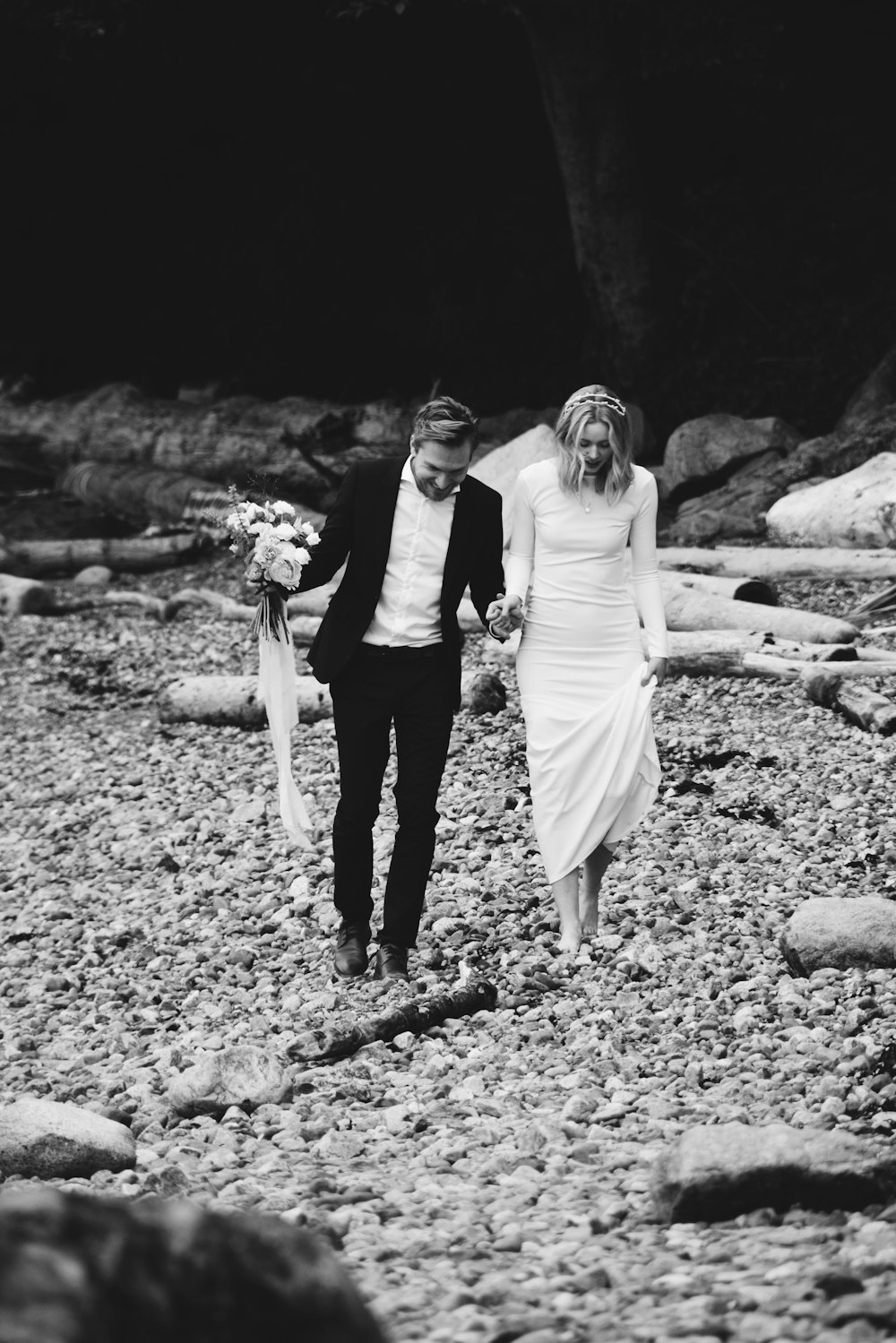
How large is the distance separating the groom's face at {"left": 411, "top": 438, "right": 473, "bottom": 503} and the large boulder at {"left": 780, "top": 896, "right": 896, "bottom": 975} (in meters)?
1.90

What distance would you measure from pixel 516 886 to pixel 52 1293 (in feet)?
15.5

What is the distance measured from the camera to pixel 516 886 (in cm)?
649

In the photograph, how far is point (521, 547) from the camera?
573cm

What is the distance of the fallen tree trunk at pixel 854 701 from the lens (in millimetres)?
8023

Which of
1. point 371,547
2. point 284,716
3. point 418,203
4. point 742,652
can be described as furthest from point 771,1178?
point 418,203

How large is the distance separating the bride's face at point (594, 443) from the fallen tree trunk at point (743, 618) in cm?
435

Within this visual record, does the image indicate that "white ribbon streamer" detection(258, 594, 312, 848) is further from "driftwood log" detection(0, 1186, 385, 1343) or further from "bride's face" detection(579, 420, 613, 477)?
"driftwood log" detection(0, 1186, 385, 1343)

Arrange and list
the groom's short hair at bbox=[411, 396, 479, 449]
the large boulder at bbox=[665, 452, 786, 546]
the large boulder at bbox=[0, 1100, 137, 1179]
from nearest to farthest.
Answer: the large boulder at bbox=[0, 1100, 137, 1179] → the groom's short hair at bbox=[411, 396, 479, 449] → the large boulder at bbox=[665, 452, 786, 546]

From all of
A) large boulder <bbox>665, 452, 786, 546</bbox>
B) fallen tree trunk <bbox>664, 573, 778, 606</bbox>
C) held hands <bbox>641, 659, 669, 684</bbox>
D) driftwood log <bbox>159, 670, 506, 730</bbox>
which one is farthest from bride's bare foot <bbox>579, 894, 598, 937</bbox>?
large boulder <bbox>665, 452, 786, 546</bbox>

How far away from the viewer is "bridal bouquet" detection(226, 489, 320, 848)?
557 cm

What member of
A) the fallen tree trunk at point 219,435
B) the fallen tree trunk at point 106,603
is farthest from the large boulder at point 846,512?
the fallen tree trunk at point 219,435

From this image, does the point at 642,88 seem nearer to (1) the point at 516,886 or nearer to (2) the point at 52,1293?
(1) the point at 516,886

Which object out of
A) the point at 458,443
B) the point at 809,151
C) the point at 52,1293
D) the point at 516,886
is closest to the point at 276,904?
the point at 516,886

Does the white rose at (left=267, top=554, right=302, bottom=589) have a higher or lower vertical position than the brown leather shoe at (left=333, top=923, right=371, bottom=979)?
higher
